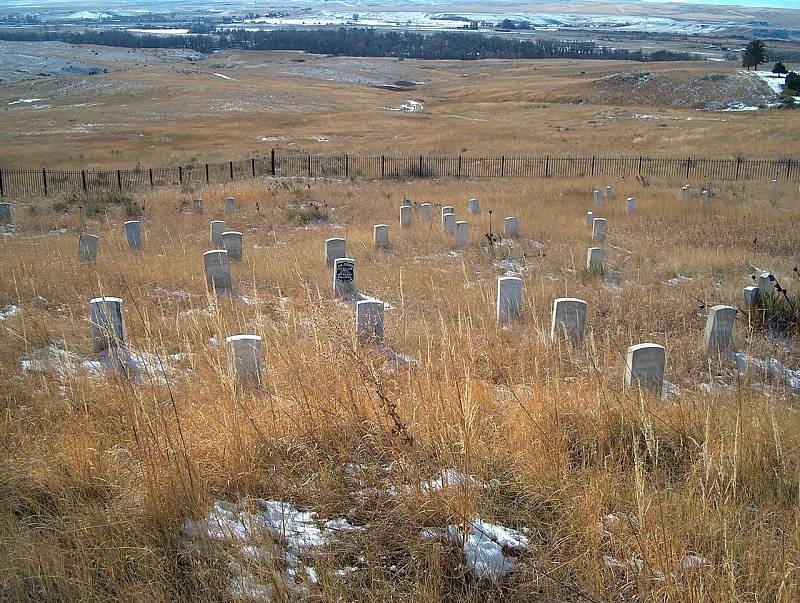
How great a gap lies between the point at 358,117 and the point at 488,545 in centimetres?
6408

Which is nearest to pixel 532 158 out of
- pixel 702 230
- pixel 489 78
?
pixel 702 230

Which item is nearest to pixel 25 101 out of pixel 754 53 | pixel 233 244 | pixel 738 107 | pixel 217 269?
pixel 738 107

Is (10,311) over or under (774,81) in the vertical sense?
under

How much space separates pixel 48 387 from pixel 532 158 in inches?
1227

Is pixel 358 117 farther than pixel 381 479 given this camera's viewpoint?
Yes

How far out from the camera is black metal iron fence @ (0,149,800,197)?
1097 inches

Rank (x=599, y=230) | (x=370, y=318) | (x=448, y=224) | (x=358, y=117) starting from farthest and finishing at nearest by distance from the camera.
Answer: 1. (x=358, y=117)
2. (x=448, y=224)
3. (x=599, y=230)
4. (x=370, y=318)

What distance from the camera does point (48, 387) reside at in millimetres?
4715

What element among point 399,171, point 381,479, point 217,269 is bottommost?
point 399,171

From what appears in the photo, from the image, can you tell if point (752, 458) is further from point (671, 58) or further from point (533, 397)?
point (671, 58)

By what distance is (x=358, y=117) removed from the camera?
63750 mm

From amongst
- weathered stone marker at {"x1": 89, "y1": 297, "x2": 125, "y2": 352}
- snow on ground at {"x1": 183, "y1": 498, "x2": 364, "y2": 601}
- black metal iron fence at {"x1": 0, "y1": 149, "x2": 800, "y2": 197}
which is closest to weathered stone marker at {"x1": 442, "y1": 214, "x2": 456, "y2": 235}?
weathered stone marker at {"x1": 89, "y1": 297, "x2": 125, "y2": 352}

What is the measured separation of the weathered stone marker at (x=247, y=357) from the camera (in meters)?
4.83

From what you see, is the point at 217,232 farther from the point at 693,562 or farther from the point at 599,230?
the point at 693,562
